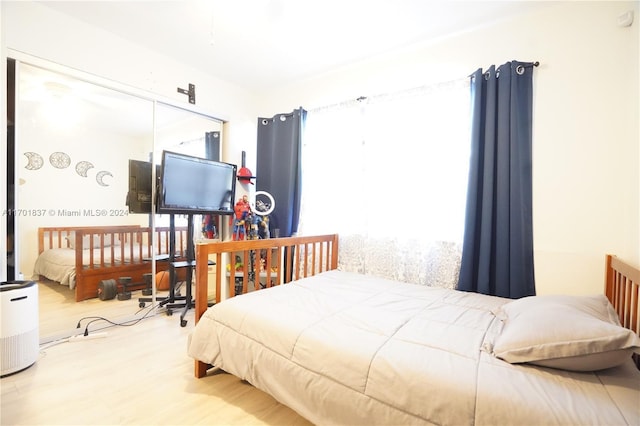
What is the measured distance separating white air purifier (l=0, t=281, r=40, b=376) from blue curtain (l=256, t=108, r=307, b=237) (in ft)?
6.37

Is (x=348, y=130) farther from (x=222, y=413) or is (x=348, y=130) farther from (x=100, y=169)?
(x=222, y=413)

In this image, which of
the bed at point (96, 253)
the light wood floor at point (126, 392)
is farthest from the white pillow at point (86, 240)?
the light wood floor at point (126, 392)

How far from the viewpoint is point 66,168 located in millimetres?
2123

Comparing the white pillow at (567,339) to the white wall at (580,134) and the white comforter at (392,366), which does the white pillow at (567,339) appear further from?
the white wall at (580,134)

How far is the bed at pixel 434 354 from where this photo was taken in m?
0.85

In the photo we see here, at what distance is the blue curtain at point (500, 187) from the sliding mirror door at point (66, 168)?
116 inches

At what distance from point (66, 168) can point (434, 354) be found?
2.81 m

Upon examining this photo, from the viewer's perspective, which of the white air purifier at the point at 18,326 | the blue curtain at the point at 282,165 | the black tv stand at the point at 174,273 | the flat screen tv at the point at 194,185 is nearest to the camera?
the white air purifier at the point at 18,326

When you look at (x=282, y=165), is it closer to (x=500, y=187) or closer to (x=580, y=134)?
(x=500, y=187)

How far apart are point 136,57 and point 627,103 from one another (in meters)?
3.75

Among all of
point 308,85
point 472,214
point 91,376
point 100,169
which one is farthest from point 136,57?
point 472,214

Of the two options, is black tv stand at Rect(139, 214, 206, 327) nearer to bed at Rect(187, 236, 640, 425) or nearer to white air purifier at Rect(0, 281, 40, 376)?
white air purifier at Rect(0, 281, 40, 376)

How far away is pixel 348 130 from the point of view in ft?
9.00

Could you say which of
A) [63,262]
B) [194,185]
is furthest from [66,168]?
[194,185]
